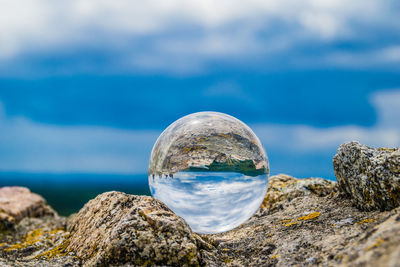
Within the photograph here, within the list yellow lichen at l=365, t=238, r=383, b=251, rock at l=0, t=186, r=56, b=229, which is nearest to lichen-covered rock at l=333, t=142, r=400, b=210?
yellow lichen at l=365, t=238, r=383, b=251

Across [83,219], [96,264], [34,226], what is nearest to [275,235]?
[96,264]

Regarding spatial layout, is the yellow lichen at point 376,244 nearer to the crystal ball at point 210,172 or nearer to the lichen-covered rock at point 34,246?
the crystal ball at point 210,172

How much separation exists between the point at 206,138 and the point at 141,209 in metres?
1.73

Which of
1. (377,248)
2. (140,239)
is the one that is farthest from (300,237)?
(140,239)

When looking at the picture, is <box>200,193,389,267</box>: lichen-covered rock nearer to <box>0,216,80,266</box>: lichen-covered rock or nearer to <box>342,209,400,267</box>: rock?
<box>342,209,400,267</box>: rock

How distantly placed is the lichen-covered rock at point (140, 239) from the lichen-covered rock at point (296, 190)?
3953 millimetres

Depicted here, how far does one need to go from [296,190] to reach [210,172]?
4.05m

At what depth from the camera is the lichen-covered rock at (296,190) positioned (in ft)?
28.6

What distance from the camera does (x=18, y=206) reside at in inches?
523

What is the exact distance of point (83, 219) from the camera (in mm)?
6863

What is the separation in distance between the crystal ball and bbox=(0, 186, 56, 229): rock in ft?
26.1

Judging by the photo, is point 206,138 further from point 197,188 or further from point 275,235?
point 275,235

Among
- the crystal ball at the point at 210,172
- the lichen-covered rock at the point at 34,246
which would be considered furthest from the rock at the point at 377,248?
the lichen-covered rock at the point at 34,246

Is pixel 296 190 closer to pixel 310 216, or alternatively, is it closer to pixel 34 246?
pixel 310 216
